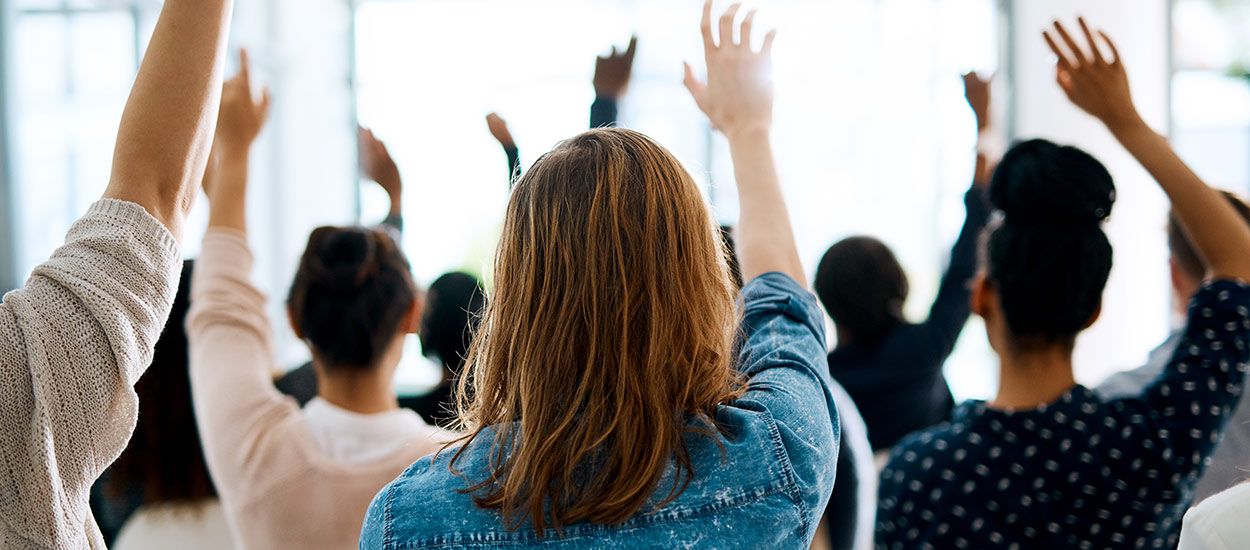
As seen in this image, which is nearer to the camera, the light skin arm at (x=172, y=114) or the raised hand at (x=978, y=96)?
the light skin arm at (x=172, y=114)

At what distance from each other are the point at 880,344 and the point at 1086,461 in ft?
2.93

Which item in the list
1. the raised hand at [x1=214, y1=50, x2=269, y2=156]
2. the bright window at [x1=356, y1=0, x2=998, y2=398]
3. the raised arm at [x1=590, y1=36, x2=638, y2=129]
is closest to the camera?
the raised hand at [x1=214, y1=50, x2=269, y2=156]

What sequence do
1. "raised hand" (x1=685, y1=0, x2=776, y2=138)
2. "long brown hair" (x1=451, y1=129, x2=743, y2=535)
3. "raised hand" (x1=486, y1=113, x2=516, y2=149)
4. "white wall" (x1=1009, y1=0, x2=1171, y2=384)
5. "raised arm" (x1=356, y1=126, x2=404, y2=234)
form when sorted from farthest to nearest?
"white wall" (x1=1009, y1=0, x2=1171, y2=384) < "raised arm" (x1=356, y1=126, x2=404, y2=234) < "raised hand" (x1=486, y1=113, x2=516, y2=149) < "raised hand" (x1=685, y1=0, x2=776, y2=138) < "long brown hair" (x1=451, y1=129, x2=743, y2=535)

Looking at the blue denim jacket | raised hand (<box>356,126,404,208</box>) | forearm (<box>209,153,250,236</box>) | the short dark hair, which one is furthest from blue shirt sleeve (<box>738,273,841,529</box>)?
raised hand (<box>356,126,404,208</box>)

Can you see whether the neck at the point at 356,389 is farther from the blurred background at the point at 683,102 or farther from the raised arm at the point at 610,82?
the blurred background at the point at 683,102

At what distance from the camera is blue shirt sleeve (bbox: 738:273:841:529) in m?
0.87

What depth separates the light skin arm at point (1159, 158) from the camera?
51.2 inches

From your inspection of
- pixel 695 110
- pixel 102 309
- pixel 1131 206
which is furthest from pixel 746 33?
pixel 695 110

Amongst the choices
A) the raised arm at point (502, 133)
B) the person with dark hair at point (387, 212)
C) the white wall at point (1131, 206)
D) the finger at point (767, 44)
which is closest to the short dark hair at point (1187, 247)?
the finger at point (767, 44)

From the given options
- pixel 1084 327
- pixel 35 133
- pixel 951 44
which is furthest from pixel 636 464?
pixel 951 44

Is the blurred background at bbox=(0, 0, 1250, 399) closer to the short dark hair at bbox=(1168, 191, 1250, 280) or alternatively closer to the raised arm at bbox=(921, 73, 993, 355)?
the raised arm at bbox=(921, 73, 993, 355)

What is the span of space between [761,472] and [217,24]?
0.54 meters

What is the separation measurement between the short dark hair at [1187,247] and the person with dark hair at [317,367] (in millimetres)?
1138

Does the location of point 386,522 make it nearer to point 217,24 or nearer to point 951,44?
point 217,24
